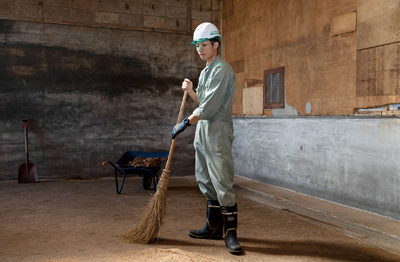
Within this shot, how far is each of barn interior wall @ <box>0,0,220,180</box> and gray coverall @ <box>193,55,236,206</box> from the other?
4.36 meters

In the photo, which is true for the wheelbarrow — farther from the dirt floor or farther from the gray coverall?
the gray coverall

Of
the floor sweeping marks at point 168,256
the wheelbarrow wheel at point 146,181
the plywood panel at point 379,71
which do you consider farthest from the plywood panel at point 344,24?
the wheelbarrow wheel at point 146,181

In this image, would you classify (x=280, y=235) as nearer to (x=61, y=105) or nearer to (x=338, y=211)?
(x=338, y=211)

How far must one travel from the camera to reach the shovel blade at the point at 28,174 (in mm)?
6840

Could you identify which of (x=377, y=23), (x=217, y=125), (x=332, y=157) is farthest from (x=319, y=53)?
(x=217, y=125)

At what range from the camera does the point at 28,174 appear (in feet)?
22.5

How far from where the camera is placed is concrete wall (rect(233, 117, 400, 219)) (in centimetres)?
433

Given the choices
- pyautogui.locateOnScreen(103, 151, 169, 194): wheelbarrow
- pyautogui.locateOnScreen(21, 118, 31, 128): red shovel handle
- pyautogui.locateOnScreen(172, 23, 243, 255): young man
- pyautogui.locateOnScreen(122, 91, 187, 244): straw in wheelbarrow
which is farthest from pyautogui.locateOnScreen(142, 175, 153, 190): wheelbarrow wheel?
pyautogui.locateOnScreen(172, 23, 243, 255): young man

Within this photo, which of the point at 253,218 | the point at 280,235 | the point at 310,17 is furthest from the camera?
the point at 310,17

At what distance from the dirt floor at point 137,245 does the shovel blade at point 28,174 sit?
0.89m

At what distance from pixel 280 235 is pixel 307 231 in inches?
13.6

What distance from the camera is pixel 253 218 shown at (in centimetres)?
457

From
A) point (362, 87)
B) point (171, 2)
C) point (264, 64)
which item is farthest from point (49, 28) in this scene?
point (362, 87)

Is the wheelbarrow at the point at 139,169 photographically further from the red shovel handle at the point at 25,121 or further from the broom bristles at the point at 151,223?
the broom bristles at the point at 151,223
